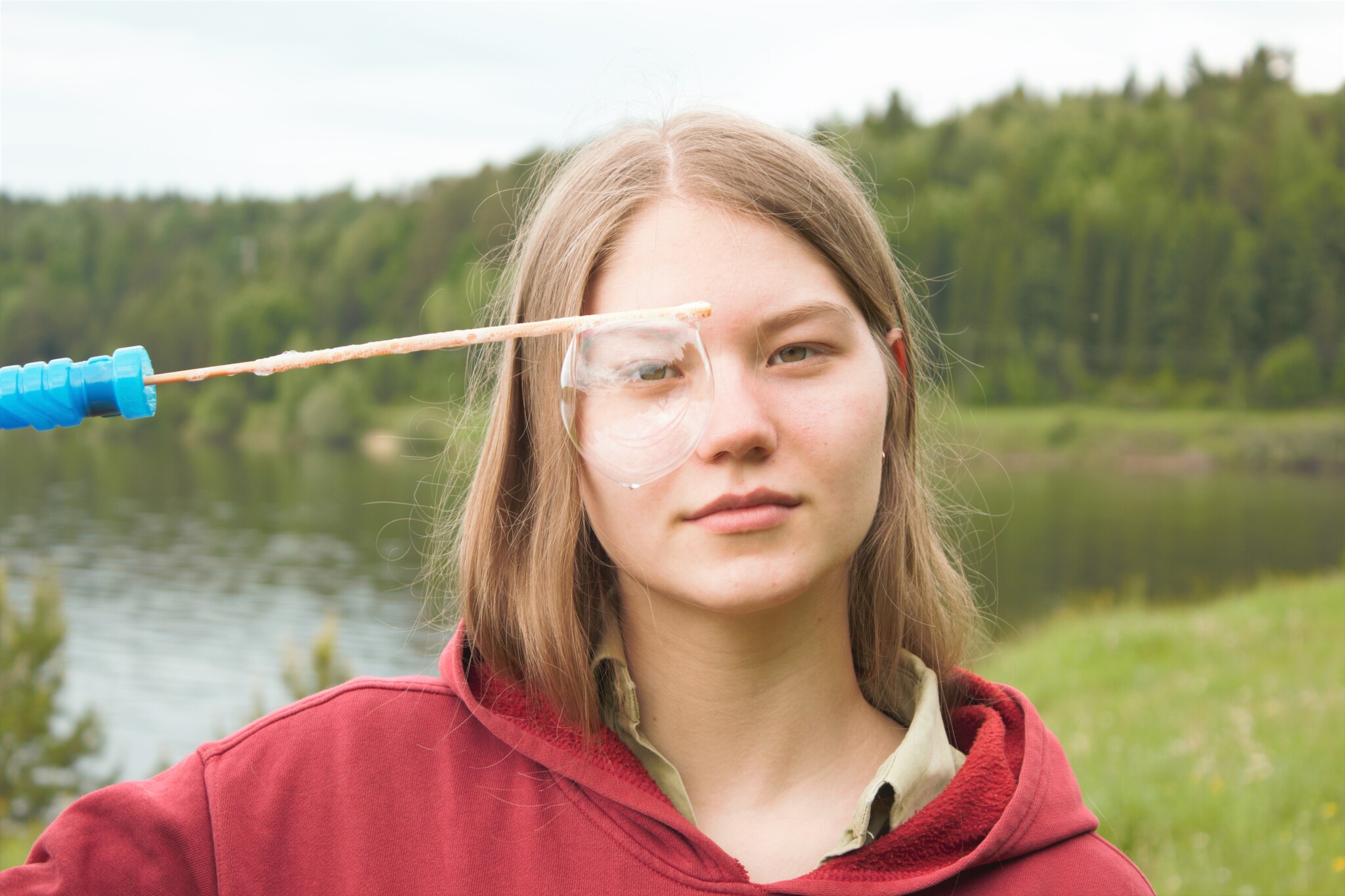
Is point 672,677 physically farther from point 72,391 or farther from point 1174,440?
point 1174,440

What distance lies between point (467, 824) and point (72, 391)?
93 cm

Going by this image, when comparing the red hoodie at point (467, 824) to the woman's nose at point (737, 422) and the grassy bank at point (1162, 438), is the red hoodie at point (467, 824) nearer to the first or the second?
the woman's nose at point (737, 422)

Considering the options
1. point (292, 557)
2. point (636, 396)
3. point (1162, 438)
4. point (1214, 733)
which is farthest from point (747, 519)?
point (1162, 438)

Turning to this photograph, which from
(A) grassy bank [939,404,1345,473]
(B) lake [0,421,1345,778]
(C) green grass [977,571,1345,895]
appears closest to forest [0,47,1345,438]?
(A) grassy bank [939,404,1345,473]

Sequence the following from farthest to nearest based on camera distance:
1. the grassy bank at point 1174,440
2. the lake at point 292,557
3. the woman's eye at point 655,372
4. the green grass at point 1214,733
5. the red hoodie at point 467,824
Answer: the grassy bank at point 1174,440
the lake at point 292,557
the green grass at point 1214,733
the woman's eye at point 655,372
the red hoodie at point 467,824

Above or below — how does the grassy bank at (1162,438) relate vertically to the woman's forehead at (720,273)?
below

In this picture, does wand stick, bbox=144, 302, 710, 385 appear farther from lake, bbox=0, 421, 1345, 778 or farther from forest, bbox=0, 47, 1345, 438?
forest, bbox=0, 47, 1345, 438

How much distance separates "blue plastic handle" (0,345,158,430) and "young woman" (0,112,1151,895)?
616mm

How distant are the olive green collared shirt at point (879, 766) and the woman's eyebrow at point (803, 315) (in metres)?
0.69

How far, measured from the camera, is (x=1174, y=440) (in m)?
69.1

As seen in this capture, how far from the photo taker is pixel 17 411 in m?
1.63

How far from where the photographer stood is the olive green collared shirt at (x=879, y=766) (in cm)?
207

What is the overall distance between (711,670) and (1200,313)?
88.5 m

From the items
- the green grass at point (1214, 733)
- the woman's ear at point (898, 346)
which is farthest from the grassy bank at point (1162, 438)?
the woman's ear at point (898, 346)
